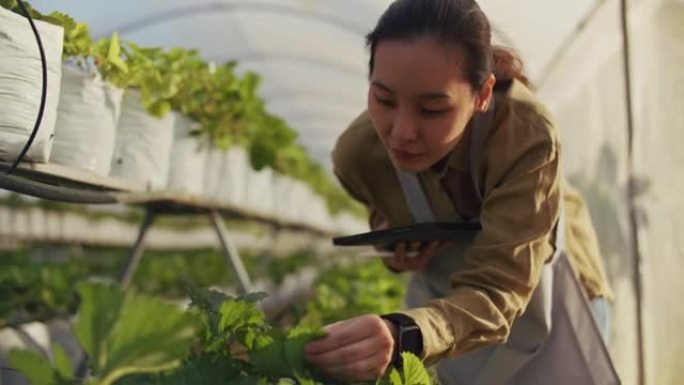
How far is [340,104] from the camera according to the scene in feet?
31.6

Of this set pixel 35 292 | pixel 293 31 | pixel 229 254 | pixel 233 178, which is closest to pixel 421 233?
pixel 35 292

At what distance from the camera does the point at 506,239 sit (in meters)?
1.84

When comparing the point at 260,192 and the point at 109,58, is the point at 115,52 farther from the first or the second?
the point at 260,192

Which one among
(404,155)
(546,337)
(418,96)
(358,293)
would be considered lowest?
(358,293)

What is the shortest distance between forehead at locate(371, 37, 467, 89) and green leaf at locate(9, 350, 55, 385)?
708 mm

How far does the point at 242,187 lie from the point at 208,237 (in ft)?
23.9

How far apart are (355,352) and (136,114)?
1999 millimetres

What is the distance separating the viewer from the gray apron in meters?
2.15

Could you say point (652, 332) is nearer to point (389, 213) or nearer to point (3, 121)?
point (389, 213)

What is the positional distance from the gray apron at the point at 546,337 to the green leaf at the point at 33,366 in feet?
3.43

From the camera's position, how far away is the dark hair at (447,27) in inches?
67.3

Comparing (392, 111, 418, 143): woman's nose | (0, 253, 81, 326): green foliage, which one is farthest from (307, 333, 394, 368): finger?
(0, 253, 81, 326): green foliage

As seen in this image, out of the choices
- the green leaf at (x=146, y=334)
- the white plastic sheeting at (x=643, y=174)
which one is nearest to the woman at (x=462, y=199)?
the green leaf at (x=146, y=334)

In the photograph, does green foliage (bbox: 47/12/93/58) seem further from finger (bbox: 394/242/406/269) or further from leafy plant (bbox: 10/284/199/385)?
leafy plant (bbox: 10/284/199/385)
